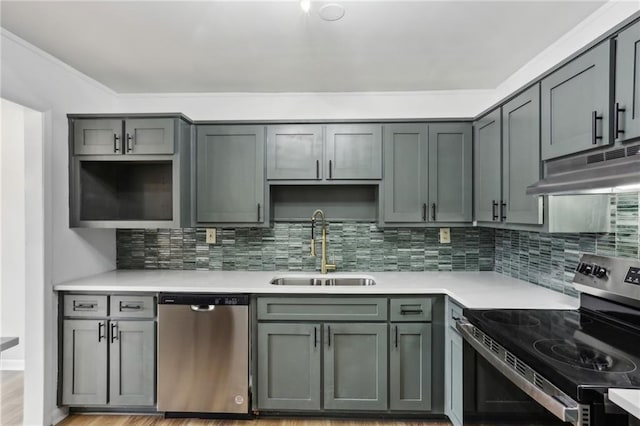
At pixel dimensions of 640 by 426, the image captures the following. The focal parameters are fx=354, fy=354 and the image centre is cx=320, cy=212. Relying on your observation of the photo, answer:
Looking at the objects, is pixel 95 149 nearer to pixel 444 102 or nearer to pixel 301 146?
pixel 301 146

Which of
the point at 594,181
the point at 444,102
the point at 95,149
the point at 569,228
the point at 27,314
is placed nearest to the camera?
the point at 594,181

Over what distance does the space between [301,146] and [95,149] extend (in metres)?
1.54

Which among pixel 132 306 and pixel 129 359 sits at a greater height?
pixel 132 306

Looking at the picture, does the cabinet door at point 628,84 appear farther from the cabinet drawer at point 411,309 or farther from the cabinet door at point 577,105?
the cabinet drawer at point 411,309

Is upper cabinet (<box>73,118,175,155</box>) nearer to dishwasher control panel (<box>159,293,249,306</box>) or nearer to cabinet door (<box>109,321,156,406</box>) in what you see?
dishwasher control panel (<box>159,293,249,306</box>)

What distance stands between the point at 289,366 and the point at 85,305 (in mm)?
1471

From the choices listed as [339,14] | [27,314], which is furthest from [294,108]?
[27,314]

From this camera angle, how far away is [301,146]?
278cm

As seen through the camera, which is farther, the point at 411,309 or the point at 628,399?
the point at 411,309

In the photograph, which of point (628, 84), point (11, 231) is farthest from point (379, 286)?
point (11, 231)

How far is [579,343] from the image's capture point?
4.69 feet

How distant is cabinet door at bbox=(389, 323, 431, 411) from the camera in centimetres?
237

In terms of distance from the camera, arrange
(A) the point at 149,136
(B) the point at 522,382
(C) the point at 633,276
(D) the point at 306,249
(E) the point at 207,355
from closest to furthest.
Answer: (B) the point at 522,382 → (C) the point at 633,276 → (E) the point at 207,355 → (A) the point at 149,136 → (D) the point at 306,249

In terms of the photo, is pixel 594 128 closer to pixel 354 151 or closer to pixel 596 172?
pixel 596 172
